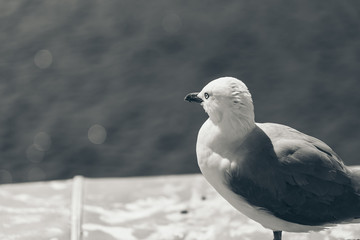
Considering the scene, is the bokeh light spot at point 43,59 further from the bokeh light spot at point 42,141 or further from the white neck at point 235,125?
the white neck at point 235,125

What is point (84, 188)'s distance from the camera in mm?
6820

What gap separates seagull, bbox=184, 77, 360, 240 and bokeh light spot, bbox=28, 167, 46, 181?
364 inches

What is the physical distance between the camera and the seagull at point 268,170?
16.3 ft

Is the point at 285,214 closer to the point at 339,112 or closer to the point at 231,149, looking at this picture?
the point at 231,149

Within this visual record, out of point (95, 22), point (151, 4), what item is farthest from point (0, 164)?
point (151, 4)

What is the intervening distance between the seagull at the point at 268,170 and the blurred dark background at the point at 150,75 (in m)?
8.92

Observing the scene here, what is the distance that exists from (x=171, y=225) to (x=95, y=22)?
39.8ft

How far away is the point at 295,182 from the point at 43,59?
12.3 metres

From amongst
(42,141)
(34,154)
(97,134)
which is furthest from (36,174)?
(97,134)

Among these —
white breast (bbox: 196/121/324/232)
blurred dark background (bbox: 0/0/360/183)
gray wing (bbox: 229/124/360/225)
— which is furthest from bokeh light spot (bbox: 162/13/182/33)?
gray wing (bbox: 229/124/360/225)

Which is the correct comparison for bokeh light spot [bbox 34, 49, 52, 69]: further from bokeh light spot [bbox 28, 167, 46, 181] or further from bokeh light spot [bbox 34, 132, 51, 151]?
bokeh light spot [bbox 28, 167, 46, 181]

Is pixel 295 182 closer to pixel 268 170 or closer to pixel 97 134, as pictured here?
pixel 268 170

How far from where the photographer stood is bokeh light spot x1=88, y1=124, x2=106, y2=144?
565 inches

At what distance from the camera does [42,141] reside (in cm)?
1439
